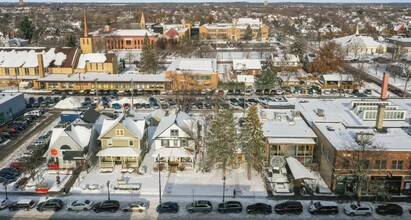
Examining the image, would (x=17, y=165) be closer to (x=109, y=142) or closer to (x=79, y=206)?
(x=109, y=142)

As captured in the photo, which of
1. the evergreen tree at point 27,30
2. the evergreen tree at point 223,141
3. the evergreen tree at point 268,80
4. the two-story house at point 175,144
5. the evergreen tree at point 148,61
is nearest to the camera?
the evergreen tree at point 223,141

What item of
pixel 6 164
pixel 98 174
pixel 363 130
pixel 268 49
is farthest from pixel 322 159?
pixel 268 49

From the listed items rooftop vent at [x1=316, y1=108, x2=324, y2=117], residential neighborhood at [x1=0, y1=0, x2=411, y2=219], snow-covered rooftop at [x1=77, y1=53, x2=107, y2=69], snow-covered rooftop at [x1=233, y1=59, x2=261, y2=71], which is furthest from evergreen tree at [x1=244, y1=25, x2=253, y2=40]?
rooftop vent at [x1=316, y1=108, x2=324, y2=117]

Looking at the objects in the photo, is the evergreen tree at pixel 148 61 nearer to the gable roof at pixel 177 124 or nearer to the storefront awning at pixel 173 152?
the gable roof at pixel 177 124

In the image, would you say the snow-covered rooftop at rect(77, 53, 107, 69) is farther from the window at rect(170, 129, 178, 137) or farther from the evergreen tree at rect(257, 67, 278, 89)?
the window at rect(170, 129, 178, 137)

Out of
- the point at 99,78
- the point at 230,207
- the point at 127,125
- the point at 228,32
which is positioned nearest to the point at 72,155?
the point at 127,125

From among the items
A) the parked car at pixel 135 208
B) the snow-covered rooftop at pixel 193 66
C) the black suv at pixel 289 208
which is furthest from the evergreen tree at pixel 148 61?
the black suv at pixel 289 208

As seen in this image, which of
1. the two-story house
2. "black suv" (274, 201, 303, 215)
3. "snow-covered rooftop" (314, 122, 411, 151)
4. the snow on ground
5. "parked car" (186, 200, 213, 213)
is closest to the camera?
"black suv" (274, 201, 303, 215)

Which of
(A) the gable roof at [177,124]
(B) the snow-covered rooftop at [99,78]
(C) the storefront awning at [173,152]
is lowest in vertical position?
(C) the storefront awning at [173,152]
